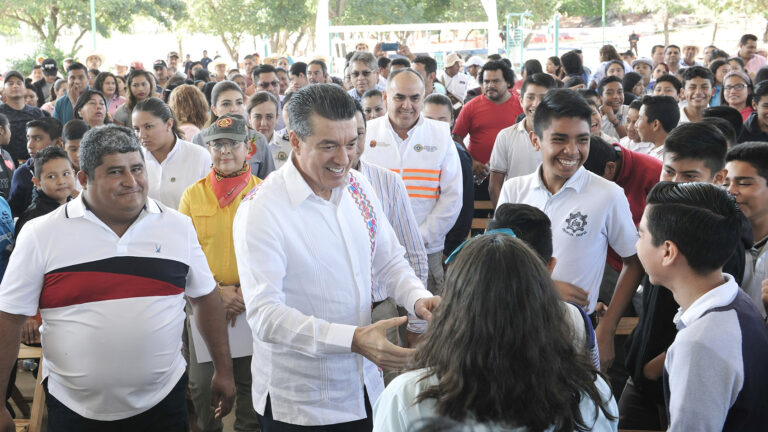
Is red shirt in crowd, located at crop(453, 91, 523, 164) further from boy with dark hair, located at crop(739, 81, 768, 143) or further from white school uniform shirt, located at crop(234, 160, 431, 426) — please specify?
white school uniform shirt, located at crop(234, 160, 431, 426)

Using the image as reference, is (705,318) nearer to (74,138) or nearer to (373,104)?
(373,104)

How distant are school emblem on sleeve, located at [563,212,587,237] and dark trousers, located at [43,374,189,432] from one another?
5.90 feet

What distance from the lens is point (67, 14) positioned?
75.5 feet

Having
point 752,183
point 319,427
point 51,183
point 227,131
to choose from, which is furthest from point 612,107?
point 319,427

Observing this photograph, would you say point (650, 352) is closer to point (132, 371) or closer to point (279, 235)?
point (279, 235)

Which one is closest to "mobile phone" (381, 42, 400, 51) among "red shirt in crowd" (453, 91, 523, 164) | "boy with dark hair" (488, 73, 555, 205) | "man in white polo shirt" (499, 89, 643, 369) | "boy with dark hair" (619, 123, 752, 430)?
"red shirt in crowd" (453, 91, 523, 164)

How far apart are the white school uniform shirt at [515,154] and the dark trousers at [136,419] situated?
2694mm

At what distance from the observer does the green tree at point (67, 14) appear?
72.7 feet

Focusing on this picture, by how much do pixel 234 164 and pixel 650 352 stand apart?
2337mm

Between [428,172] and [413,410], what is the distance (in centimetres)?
295

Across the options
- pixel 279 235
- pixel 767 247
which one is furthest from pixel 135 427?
pixel 767 247

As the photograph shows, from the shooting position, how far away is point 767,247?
2631mm

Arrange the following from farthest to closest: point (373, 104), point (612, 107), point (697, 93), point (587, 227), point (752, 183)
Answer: point (612, 107) < point (697, 93) < point (373, 104) < point (587, 227) < point (752, 183)

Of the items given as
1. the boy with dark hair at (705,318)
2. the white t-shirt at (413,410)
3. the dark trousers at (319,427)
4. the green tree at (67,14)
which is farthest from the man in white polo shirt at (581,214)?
the green tree at (67,14)
